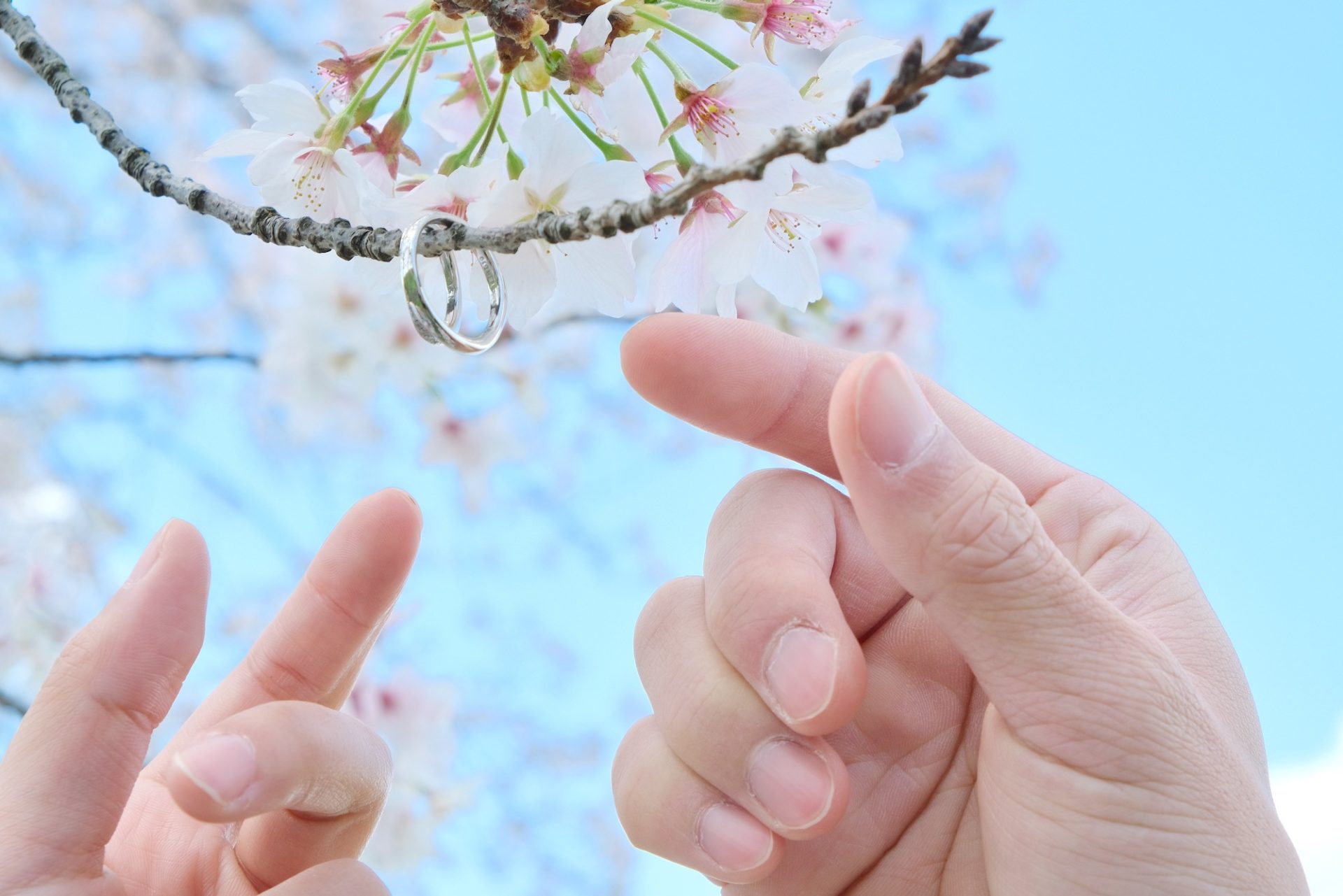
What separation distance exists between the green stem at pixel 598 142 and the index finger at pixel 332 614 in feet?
1.17

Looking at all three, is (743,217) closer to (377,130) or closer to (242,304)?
(377,130)

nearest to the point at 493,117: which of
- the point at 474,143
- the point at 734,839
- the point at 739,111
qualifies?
the point at 474,143

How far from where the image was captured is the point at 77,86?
667mm

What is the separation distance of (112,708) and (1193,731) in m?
0.71

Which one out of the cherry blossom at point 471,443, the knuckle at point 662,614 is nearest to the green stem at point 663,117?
the knuckle at point 662,614

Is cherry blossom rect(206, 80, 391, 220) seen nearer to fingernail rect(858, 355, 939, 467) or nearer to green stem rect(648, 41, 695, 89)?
green stem rect(648, 41, 695, 89)

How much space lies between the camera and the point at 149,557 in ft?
2.24

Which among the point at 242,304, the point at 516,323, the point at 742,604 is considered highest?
the point at 516,323

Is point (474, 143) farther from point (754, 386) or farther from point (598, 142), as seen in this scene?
point (754, 386)

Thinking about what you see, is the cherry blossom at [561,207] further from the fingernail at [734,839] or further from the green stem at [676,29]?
the fingernail at [734,839]

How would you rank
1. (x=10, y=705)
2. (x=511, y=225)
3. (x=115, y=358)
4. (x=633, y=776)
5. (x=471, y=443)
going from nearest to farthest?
(x=511, y=225)
(x=633, y=776)
(x=115, y=358)
(x=10, y=705)
(x=471, y=443)

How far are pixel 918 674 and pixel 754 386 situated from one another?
0.93 ft

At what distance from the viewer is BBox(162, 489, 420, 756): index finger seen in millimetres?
792

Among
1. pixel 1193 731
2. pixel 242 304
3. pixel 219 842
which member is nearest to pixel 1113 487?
pixel 1193 731
